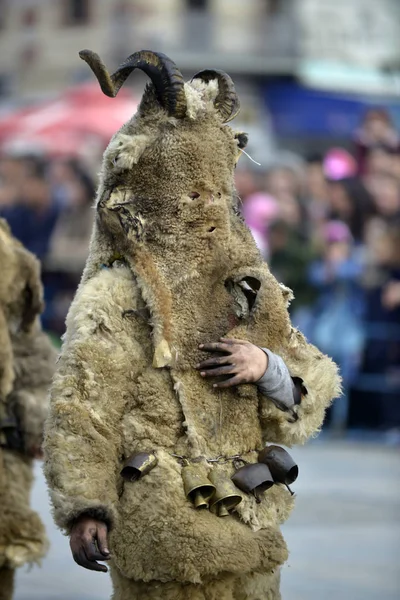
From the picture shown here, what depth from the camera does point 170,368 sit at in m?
4.66

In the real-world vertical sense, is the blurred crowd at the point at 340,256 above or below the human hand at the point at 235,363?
above

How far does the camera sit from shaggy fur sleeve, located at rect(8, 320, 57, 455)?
634 centimetres

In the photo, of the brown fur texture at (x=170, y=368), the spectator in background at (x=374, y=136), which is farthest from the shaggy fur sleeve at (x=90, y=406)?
the spectator in background at (x=374, y=136)

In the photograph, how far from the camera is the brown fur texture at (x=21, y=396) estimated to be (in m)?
6.18

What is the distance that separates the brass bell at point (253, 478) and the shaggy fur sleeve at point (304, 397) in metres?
0.21

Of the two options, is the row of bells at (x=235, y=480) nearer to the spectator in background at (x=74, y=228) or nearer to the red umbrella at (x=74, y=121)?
the spectator in background at (x=74, y=228)

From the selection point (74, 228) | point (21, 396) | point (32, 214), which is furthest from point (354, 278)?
point (21, 396)

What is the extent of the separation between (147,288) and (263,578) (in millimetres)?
1093

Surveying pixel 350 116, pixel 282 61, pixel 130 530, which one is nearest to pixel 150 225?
pixel 130 530

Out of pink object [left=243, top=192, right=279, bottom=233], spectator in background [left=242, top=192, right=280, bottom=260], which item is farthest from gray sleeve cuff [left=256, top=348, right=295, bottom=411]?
pink object [left=243, top=192, right=279, bottom=233]

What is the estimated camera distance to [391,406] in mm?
13898

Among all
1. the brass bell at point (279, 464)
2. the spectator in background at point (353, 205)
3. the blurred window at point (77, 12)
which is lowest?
the brass bell at point (279, 464)

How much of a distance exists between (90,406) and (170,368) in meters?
0.31

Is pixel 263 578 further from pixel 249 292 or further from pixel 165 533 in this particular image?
pixel 249 292
